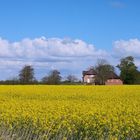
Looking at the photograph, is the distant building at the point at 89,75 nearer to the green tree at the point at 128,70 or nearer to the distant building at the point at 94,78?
the distant building at the point at 94,78

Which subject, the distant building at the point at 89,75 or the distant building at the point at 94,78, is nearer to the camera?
the distant building at the point at 94,78

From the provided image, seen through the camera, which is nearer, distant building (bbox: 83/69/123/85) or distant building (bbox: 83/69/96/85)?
distant building (bbox: 83/69/123/85)

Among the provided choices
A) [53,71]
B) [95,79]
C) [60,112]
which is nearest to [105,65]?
[95,79]

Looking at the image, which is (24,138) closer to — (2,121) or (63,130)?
(63,130)

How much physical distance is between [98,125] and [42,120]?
1877 millimetres

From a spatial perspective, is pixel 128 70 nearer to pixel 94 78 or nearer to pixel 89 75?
pixel 94 78

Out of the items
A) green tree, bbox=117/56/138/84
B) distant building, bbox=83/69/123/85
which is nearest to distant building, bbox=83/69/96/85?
distant building, bbox=83/69/123/85

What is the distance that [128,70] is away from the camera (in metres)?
103

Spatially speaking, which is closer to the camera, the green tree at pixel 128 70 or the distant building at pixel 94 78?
the green tree at pixel 128 70

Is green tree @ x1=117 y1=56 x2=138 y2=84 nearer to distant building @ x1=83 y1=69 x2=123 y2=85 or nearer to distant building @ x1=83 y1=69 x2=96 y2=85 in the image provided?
distant building @ x1=83 y1=69 x2=123 y2=85

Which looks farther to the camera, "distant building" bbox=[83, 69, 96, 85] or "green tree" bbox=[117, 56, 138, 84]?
"distant building" bbox=[83, 69, 96, 85]

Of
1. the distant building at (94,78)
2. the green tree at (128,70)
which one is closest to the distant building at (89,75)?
the distant building at (94,78)

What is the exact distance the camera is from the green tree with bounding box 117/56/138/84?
96.6m

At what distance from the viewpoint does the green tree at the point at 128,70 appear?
96581mm
